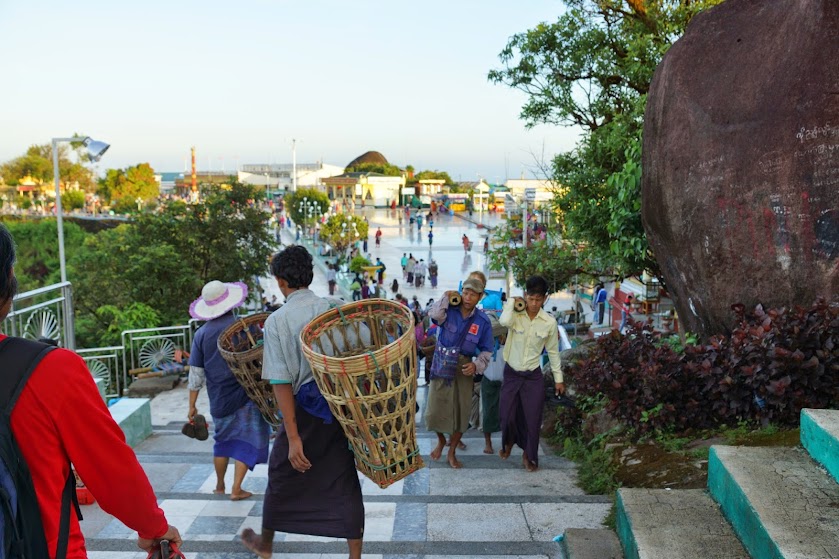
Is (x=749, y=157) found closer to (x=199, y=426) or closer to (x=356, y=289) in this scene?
(x=199, y=426)

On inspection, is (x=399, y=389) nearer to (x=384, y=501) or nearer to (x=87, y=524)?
(x=384, y=501)

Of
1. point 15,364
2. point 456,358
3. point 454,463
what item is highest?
point 15,364

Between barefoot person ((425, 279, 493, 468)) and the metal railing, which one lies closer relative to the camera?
barefoot person ((425, 279, 493, 468))

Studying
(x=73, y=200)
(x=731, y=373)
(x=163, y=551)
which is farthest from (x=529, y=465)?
(x=73, y=200)

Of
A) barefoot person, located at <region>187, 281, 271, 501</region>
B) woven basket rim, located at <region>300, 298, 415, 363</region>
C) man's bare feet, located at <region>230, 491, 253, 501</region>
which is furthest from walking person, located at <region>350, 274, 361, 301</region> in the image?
woven basket rim, located at <region>300, 298, 415, 363</region>

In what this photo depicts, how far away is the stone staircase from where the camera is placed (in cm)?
247

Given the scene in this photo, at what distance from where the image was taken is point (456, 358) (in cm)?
511

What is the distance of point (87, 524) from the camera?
13.1 feet

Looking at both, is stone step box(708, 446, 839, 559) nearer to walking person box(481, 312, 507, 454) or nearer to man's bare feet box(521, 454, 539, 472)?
man's bare feet box(521, 454, 539, 472)

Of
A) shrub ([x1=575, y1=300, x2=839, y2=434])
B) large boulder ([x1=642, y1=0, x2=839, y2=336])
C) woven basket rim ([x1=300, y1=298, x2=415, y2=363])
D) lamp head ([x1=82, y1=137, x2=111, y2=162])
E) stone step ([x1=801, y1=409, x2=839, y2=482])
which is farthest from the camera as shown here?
lamp head ([x1=82, y1=137, x2=111, y2=162])

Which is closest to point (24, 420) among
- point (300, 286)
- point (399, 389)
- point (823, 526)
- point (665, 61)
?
point (399, 389)

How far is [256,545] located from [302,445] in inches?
23.9

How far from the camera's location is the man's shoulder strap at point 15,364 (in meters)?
1.61

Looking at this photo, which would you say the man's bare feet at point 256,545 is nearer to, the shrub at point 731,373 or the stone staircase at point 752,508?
the stone staircase at point 752,508
